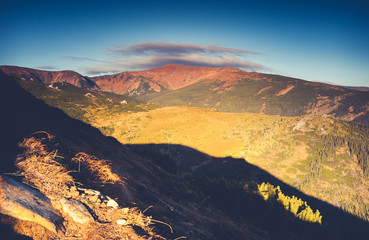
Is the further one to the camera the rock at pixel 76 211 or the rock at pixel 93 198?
the rock at pixel 93 198

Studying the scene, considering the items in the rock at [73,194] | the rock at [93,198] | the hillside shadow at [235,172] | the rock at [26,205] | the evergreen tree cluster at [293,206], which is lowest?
the hillside shadow at [235,172]

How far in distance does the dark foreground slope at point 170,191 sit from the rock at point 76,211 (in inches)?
67.1

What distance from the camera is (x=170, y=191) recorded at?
1734cm

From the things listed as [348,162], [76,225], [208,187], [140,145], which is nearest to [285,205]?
[208,187]

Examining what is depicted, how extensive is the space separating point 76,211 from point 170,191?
1302 centimetres

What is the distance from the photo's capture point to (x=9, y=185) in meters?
4.70

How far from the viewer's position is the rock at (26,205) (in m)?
4.23

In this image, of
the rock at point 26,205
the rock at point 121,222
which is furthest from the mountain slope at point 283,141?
the rock at point 26,205

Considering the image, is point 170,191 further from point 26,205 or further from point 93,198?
point 26,205

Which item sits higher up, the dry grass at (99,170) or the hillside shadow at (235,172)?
the dry grass at (99,170)

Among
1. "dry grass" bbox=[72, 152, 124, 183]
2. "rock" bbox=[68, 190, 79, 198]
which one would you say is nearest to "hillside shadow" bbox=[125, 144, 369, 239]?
"dry grass" bbox=[72, 152, 124, 183]

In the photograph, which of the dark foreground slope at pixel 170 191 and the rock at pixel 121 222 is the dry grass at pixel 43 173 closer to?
the dark foreground slope at pixel 170 191

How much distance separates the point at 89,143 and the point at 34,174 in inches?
377

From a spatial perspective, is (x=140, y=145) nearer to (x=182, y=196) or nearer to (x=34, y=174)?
(x=182, y=196)
